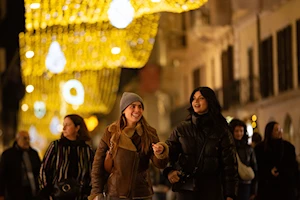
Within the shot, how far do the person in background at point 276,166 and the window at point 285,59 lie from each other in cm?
1799

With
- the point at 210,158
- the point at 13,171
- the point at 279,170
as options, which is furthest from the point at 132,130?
the point at 13,171

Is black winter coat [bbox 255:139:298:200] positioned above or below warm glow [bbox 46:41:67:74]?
below

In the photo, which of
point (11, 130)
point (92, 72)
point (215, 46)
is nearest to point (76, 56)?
point (92, 72)

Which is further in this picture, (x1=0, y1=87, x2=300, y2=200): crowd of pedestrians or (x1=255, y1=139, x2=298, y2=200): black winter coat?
(x1=255, y1=139, x2=298, y2=200): black winter coat

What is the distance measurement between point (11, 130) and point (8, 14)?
23818mm

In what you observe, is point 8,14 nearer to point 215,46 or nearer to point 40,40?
point 40,40

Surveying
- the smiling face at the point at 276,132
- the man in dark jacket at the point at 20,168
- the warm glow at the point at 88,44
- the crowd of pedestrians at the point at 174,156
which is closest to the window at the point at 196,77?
the warm glow at the point at 88,44

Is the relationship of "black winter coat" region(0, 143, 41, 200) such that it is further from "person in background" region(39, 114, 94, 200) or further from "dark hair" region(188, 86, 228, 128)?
"dark hair" region(188, 86, 228, 128)

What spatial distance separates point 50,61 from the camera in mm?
27906

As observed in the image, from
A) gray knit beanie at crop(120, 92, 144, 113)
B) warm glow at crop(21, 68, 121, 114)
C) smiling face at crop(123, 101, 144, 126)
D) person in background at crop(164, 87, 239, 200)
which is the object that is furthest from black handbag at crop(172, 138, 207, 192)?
warm glow at crop(21, 68, 121, 114)

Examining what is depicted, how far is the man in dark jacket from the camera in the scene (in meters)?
19.9

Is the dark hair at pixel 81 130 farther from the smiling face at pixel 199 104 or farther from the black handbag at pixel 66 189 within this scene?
the smiling face at pixel 199 104

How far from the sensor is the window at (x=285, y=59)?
122 ft

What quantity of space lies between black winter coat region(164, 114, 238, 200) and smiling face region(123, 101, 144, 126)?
1.65ft
